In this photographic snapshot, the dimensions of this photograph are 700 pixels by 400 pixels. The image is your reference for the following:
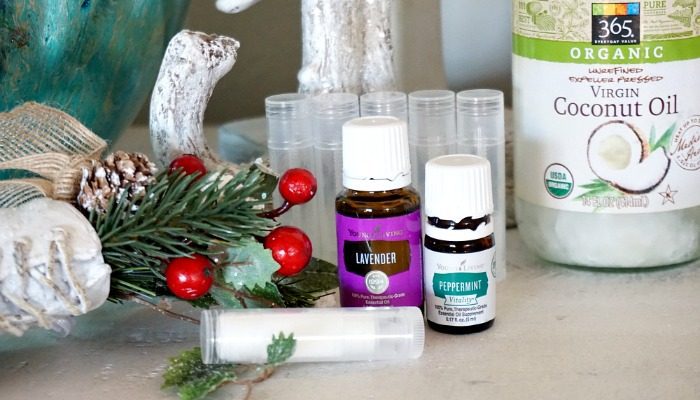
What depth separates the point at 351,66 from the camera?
0.66m

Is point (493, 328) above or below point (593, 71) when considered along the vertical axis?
below

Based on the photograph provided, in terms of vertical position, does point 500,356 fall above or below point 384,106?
below

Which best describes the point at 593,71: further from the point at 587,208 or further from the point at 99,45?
the point at 99,45

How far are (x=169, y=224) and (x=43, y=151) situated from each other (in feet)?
0.27

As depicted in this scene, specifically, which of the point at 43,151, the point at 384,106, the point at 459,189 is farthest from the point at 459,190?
the point at 43,151

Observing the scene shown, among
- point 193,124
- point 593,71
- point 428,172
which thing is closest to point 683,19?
point 593,71

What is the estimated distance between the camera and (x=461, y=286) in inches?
21.2

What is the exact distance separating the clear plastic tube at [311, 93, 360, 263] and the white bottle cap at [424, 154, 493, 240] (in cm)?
9

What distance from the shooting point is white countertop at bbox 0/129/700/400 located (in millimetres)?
486

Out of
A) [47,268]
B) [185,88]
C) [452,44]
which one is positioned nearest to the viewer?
[47,268]

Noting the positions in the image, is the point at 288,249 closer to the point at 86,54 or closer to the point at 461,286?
the point at 461,286

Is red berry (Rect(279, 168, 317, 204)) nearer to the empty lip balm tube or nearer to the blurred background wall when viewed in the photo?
the empty lip balm tube

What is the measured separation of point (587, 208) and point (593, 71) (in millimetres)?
76

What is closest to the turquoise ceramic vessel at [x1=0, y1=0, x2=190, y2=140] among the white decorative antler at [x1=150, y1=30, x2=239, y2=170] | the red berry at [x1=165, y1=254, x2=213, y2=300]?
the white decorative antler at [x1=150, y1=30, x2=239, y2=170]
